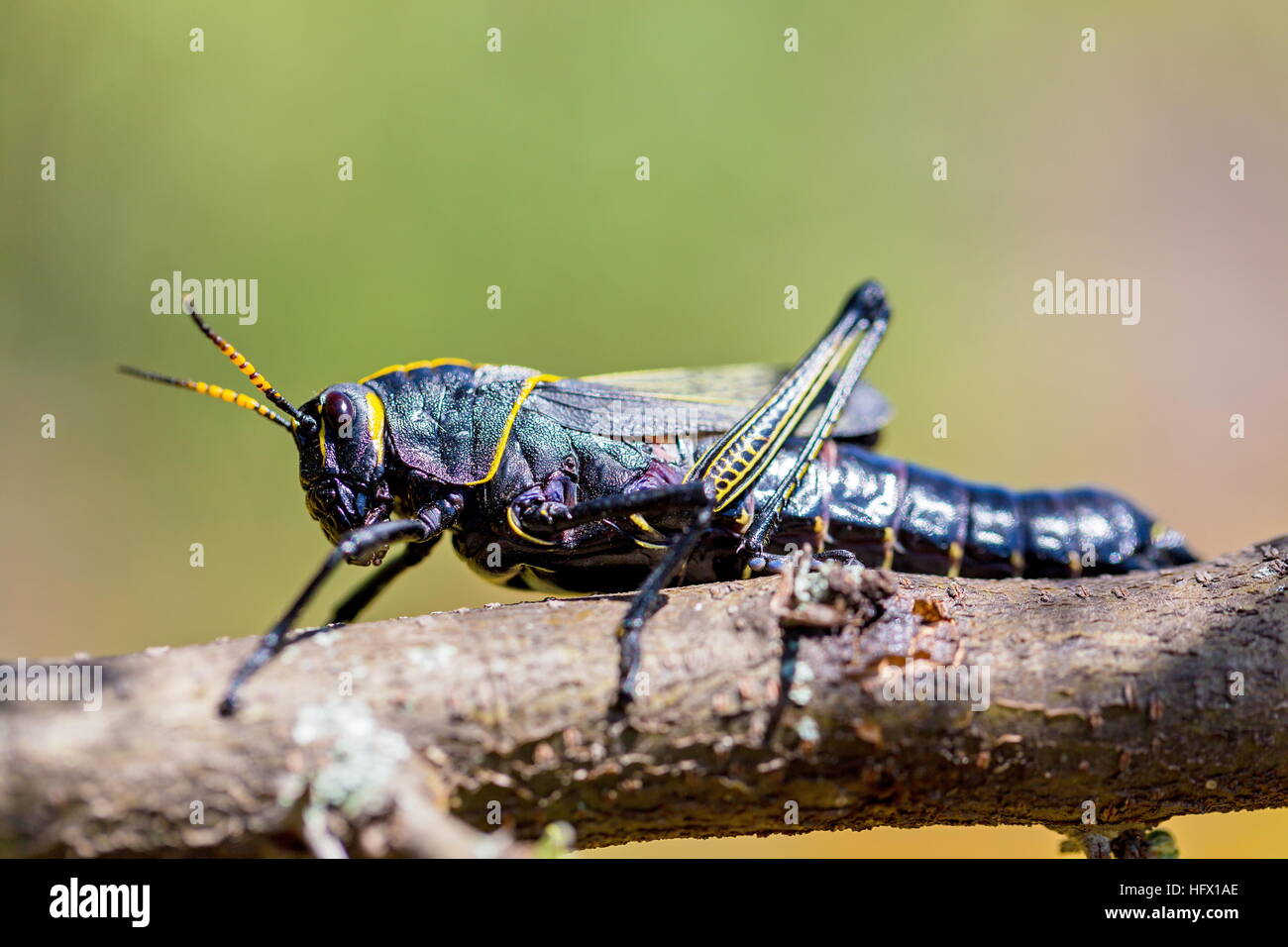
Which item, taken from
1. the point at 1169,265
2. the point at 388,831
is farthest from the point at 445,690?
the point at 1169,265

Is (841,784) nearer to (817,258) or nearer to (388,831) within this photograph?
(388,831)

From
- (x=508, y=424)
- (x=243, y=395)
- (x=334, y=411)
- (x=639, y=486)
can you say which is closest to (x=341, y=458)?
(x=334, y=411)

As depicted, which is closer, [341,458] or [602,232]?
[341,458]

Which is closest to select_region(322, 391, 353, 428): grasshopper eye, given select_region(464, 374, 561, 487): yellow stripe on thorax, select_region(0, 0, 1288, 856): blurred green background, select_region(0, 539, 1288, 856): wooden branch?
select_region(464, 374, 561, 487): yellow stripe on thorax

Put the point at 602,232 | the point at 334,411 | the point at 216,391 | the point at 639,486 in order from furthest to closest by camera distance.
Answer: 1. the point at 602,232
2. the point at 639,486
3. the point at 334,411
4. the point at 216,391

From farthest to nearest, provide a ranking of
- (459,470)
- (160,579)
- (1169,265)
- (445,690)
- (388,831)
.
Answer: (1169,265)
(160,579)
(459,470)
(445,690)
(388,831)

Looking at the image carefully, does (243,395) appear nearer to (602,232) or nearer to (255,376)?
(255,376)
